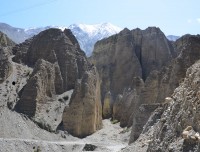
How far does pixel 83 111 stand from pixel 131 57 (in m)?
38.0

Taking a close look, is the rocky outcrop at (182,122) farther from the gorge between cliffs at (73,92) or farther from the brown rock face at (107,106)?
the brown rock face at (107,106)

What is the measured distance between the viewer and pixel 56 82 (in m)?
91.9

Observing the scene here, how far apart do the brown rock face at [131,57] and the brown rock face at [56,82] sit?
Result: 19.9 metres

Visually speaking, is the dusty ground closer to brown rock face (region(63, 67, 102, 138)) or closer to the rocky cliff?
brown rock face (region(63, 67, 102, 138))

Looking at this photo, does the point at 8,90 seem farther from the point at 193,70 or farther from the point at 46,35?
the point at 193,70

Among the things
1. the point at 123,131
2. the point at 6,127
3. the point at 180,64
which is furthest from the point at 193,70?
the point at 123,131

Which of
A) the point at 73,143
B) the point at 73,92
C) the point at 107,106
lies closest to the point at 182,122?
the point at 73,143

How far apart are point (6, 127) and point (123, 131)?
20.7 meters

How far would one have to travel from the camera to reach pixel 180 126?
77.9ft

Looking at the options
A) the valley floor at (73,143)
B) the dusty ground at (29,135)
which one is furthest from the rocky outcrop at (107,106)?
the valley floor at (73,143)

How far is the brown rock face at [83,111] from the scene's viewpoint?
82688 mm

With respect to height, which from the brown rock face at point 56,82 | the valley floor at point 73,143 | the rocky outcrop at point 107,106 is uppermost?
the brown rock face at point 56,82

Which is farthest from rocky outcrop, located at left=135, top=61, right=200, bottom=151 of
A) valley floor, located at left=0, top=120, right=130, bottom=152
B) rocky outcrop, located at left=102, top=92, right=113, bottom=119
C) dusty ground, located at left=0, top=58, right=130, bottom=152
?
rocky outcrop, located at left=102, top=92, right=113, bottom=119

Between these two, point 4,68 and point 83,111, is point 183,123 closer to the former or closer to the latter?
point 83,111
